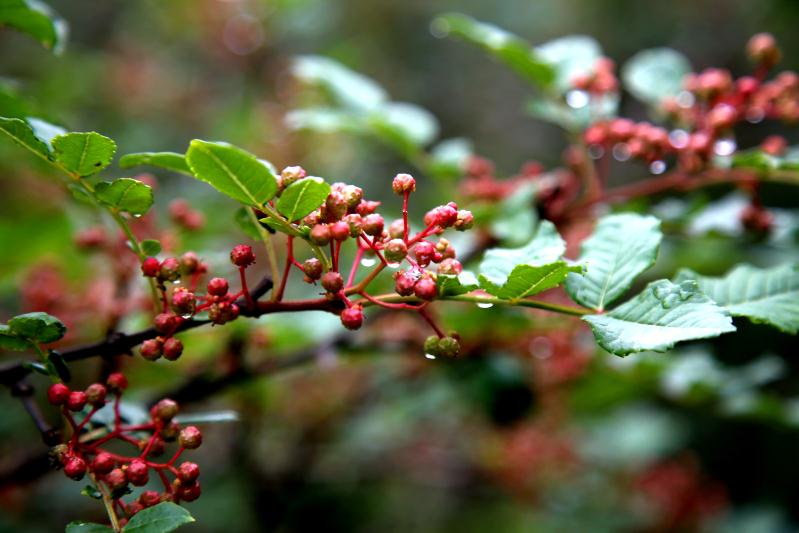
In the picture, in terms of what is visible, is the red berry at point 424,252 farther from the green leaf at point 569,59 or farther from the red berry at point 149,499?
the green leaf at point 569,59

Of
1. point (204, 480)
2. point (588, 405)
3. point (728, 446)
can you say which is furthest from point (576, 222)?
point (728, 446)

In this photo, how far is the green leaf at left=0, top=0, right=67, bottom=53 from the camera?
1041 mm

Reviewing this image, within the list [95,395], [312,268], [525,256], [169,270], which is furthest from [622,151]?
[95,395]

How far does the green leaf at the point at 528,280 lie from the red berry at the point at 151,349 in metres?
0.38

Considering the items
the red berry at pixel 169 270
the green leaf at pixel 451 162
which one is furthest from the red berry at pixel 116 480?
the green leaf at pixel 451 162

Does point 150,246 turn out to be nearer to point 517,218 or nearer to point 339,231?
point 339,231

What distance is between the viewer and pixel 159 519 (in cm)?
73

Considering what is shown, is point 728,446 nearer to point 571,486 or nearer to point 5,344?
point 571,486

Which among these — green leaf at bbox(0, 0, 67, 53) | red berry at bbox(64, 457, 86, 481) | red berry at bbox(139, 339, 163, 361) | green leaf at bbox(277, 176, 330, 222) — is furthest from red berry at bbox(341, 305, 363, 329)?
green leaf at bbox(0, 0, 67, 53)

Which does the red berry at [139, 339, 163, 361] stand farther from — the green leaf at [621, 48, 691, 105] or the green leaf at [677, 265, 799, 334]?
the green leaf at [621, 48, 691, 105]

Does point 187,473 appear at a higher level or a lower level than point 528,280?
lower

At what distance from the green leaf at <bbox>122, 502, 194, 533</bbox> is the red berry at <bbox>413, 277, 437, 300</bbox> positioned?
1.06 feet

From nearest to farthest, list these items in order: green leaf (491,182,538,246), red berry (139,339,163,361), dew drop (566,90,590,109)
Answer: red berry (139,339,163,361)
green leaf (491,182,538,246)
dew drop (566,90,590,109)

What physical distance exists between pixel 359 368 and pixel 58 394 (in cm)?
149
